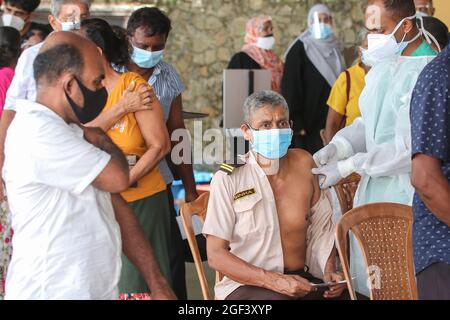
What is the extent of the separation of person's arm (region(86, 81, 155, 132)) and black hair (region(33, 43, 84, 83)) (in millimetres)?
1122

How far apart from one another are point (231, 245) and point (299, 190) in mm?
342

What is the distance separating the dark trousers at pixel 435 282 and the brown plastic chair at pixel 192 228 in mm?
844

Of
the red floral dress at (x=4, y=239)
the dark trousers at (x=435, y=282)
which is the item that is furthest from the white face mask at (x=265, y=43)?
the dark trousers at (x=435, y=282)

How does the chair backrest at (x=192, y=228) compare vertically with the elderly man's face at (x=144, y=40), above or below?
below

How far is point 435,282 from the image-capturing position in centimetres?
271

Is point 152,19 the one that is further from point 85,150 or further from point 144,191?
point 85,150

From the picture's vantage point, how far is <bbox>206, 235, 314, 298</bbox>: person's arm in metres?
3.16

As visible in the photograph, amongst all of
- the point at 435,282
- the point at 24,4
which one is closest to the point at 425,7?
the point at 24,4

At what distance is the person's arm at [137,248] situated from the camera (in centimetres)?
247

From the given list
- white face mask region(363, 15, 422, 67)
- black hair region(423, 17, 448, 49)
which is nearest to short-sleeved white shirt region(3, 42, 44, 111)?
white face mask region(363, 15, 422, 67)

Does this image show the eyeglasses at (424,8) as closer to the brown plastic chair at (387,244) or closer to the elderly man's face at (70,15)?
the elderly man's face at (70,15)

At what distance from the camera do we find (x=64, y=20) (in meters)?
3.76

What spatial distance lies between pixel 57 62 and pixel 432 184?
1.11 meters

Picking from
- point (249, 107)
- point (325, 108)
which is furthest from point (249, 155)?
point (325, 108)
